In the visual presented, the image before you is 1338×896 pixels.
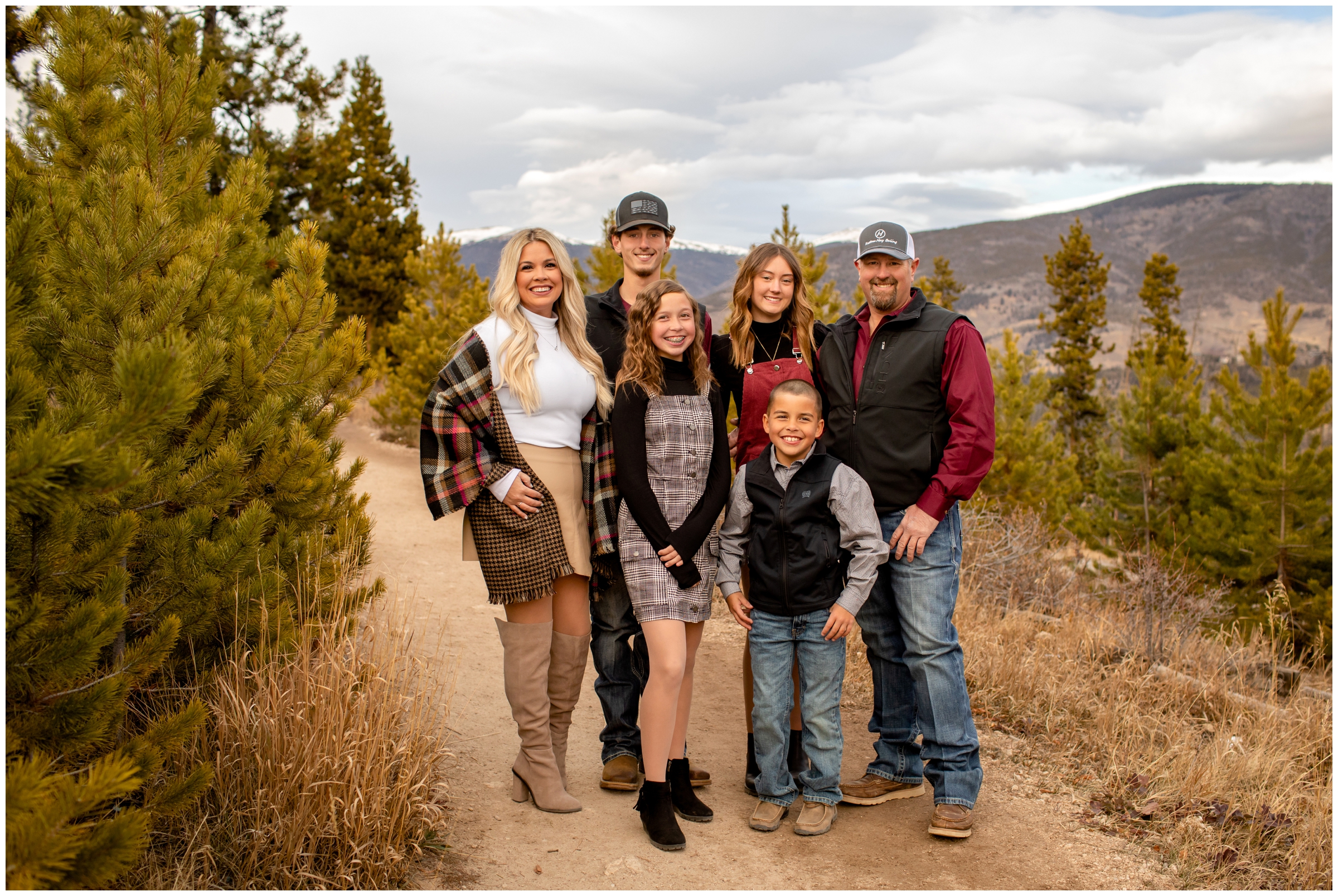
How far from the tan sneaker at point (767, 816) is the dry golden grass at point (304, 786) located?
1241mm

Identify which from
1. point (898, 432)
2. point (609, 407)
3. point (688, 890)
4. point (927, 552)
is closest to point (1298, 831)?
point (927, 552)

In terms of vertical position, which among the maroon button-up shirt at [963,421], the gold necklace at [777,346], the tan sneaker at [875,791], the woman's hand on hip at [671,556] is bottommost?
the tan sneaker at [875,791]

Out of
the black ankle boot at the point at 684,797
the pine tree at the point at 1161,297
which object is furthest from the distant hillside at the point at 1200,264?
the black ankle boot at the point at 684,797

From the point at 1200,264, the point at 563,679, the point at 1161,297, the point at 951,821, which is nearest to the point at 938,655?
the point at 951,821

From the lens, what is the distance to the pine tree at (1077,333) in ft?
117

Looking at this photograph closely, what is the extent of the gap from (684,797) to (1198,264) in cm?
18523

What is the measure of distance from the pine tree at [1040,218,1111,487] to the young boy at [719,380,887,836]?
1296 inches

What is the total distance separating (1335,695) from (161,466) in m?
4.71

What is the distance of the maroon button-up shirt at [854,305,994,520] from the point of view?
3410 millimetres

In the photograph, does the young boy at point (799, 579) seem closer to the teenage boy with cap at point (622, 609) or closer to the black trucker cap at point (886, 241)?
the teenage boy with cap at point (622, 609)

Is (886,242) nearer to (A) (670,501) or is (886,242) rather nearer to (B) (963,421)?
(B) (963,421)

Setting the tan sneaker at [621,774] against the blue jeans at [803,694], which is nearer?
the blue jeans at [803,694]

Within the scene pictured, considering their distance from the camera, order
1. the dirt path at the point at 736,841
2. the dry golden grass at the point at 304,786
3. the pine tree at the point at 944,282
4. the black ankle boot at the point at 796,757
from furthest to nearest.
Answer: the pine tree at the point at 944,282 < the black ankle boot at the point at 796,757 < the dirt path at the point at 736,841 < the dry golden grass at the point at 304,786

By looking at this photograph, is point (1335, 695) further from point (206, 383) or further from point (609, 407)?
point (206, 383)
